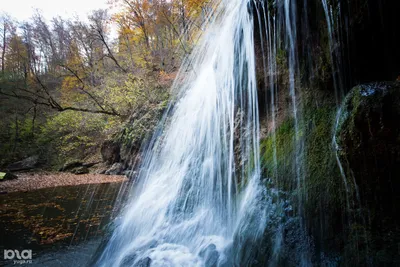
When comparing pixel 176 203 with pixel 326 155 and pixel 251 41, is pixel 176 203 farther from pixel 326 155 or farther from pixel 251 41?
pixel 251 41

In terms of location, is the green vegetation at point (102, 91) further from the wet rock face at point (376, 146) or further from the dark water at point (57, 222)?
the wet rock face at point (376, 146)

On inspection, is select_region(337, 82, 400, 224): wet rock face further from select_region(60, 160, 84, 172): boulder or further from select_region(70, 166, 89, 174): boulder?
select_region(60, 160, 84, 172): boulder

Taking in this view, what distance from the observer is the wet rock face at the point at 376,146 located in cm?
199

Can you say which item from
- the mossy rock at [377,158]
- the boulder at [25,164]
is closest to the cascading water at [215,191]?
the mossy rock at [377,158]

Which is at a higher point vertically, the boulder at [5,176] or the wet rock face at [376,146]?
the wet rock face at [376,146]

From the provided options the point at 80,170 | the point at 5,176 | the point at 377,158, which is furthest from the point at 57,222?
the point at 80,170

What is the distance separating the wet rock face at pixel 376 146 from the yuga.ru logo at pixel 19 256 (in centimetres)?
516

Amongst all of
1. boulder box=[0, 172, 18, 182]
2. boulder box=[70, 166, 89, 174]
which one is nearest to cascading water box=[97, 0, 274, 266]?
boulder box=[0, 172, 18, 182]

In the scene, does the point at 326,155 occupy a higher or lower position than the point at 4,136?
lower

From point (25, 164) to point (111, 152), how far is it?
25.1 ft

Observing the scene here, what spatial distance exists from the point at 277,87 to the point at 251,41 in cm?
109

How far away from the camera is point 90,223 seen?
511cm

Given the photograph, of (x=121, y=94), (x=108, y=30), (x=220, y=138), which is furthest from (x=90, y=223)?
(x=108, y=30)

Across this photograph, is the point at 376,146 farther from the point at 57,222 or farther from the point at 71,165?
the point at 71,165
